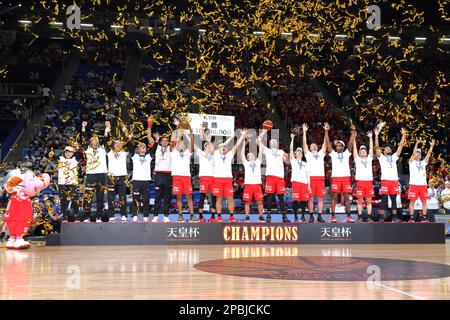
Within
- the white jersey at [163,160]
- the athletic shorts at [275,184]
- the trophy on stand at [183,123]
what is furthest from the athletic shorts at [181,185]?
the athletic shorts at [275,184]

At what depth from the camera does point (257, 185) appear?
1337 centimetres

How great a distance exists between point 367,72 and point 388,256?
57.4 feet

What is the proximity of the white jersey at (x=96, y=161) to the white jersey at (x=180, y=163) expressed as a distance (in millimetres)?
1429

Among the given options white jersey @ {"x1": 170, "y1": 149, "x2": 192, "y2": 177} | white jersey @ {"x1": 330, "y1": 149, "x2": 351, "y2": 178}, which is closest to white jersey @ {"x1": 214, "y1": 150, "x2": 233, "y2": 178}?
white jersey @ {"x1": 170, "y1": 149, "x2": 192, "y2": 177}

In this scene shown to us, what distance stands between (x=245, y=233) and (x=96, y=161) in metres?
3.46

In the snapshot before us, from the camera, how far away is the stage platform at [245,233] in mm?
12484

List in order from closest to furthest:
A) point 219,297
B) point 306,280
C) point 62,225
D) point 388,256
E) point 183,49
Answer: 1. point 219,297
2. point 306,280
3. point 388,256
4. point 62,225
5. point 183,49

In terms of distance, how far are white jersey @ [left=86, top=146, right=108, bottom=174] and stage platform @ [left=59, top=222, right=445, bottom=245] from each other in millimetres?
1130

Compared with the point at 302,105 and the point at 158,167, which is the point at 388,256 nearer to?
the point at 158,167

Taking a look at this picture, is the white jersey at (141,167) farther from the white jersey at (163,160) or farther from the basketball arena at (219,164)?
the white jersey at (163,160)

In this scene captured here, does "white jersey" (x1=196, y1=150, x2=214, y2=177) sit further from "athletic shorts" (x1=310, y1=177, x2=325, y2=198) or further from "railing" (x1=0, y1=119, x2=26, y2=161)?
"railing" (x1=0, y1=119, x2=26, y2=161)

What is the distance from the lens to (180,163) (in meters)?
13.0

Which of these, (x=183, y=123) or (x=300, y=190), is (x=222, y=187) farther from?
(x=300, y=190)
